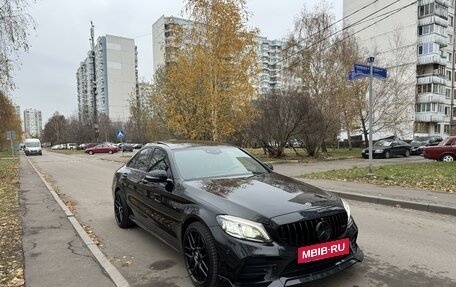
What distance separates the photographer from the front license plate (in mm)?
3438

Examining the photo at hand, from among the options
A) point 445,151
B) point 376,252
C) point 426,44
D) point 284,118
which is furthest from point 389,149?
point 426,44

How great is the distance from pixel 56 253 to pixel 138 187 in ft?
4.86

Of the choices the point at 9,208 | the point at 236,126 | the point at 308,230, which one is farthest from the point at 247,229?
the point at 236,126

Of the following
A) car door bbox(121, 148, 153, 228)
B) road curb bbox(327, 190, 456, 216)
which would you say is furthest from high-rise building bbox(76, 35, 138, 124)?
car door bbox(121, 148, 153, 228)

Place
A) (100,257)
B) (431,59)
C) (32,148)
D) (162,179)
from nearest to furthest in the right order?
(162,179)
(100,257)
(32,148)
(431,59)

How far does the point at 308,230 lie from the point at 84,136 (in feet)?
293

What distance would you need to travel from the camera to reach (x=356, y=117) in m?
32.2

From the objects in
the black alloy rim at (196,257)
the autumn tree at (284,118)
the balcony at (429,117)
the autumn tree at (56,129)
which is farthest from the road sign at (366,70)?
the autumn tree at (56,129)

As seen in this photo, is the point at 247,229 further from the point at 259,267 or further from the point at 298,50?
the point at 298,50

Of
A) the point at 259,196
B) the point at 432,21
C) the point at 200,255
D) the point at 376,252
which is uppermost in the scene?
the point at 432,21

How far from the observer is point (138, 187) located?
19.0ft

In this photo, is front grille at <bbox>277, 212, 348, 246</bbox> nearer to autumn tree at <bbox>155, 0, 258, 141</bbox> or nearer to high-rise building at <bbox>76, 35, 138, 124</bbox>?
autumn tree at <bbox>155, 0, 258, 141</bbox>

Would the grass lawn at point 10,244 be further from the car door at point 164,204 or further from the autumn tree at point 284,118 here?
the autumn tree at point 284,118

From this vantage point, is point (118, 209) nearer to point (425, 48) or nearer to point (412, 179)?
point (412, 179)
